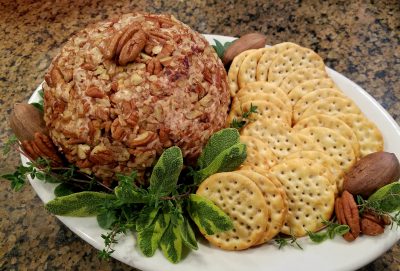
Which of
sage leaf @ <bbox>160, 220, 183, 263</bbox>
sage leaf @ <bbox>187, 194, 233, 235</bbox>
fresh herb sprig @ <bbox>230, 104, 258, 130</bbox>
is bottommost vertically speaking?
sage leaf @ <bbox>160, 220, 183, 263</bbox>

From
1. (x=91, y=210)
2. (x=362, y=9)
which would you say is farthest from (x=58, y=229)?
(x=362, y=9)

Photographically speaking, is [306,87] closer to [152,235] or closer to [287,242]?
[287,242]

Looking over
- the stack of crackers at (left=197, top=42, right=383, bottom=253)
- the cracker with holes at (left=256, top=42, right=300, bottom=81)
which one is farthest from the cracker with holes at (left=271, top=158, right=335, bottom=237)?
the cracker with holes at (left=256, top=42, right=300, bottom=81)

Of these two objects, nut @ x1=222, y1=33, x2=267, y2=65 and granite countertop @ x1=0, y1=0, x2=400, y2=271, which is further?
granite countertop @ x1=0, y1=0, x2=400, y2=271

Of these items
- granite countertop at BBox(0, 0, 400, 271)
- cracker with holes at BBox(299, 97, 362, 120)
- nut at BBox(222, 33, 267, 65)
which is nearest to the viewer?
cracker with holes at BBox(299, 97, 362, 120)

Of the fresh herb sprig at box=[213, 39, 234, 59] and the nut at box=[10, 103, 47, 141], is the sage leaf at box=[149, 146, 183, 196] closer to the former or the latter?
the nut at box=[10, 103, 47, 141]

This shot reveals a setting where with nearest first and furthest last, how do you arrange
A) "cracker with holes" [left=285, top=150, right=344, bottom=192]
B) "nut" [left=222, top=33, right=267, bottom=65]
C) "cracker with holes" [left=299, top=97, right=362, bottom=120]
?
"cracker with holes" [left=285, top=150, right=344, bottom=192] → "cracker with holes" [left=299, top=97, right=362, bottom=120] → "nut" [left=222, top=33, right=267, bottom=65]
